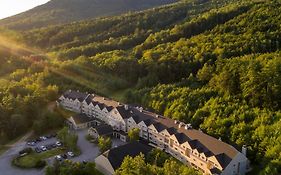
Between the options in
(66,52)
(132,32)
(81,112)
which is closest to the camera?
(81,112)

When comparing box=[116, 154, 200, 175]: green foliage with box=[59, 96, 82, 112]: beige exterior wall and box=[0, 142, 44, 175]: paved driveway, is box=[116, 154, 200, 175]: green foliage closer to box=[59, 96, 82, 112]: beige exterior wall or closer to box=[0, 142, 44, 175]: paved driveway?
box=[0, 142, 44, 175]: paved driveway

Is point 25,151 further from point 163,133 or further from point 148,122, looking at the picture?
point 163,133

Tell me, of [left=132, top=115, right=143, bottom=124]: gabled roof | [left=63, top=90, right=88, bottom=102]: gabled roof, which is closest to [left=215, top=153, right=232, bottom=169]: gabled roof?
Answer: [left=132, top=115, right=143, bottom=124]: gabled roof

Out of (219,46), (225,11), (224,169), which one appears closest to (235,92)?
(224,169)

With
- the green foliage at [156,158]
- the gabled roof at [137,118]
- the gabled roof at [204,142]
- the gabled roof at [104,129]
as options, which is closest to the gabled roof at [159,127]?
the gabled roof at [204,142]

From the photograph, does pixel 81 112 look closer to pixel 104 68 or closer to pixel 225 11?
pixel 104 68

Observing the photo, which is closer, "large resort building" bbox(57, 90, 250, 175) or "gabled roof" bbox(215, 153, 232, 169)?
"gabled roof" bbox(215, 153, 232, 169)

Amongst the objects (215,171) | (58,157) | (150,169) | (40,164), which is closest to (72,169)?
(58,157)
